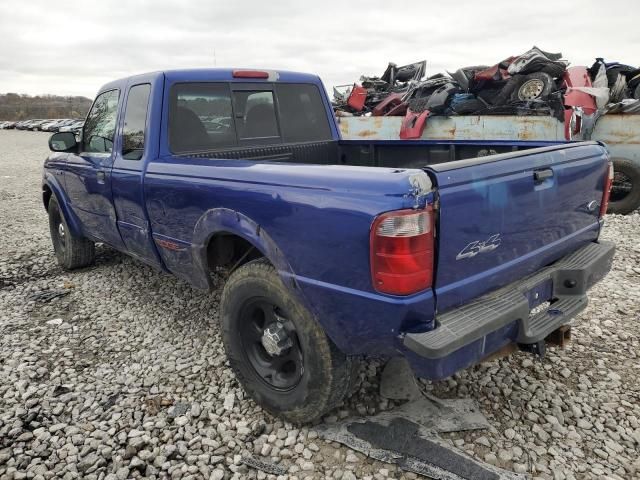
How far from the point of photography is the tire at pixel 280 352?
2.46 metres

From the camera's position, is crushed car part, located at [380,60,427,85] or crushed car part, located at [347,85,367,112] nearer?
crushed car part, located at [347,85,367,112]

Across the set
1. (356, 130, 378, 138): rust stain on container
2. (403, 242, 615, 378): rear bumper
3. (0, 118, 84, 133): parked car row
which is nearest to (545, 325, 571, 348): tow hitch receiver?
(403, 242, 615, 378): rear bumper

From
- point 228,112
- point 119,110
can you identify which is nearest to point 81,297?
point 119,110

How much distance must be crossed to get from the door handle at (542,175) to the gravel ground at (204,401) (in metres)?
1.31

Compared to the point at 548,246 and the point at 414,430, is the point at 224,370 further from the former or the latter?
the point at 548,246

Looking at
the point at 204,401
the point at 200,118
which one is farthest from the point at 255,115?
the point at 204,401

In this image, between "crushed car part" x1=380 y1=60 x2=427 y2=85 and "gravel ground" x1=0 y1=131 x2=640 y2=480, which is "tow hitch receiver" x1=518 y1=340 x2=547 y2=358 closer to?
"gravel ground" x1=0 y1=131 x2=640 y2=480

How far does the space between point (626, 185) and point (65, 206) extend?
7.17 metres

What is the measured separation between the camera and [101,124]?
439 cm

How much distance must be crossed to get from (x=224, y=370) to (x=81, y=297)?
2.15 metres

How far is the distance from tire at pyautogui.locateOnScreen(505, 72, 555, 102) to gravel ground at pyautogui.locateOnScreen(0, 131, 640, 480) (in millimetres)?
4197

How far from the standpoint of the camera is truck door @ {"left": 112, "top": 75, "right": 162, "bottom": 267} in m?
3.51

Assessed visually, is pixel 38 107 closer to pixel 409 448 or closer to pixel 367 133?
pixel 367 133

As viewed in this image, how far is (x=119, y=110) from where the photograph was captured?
13.1ft
